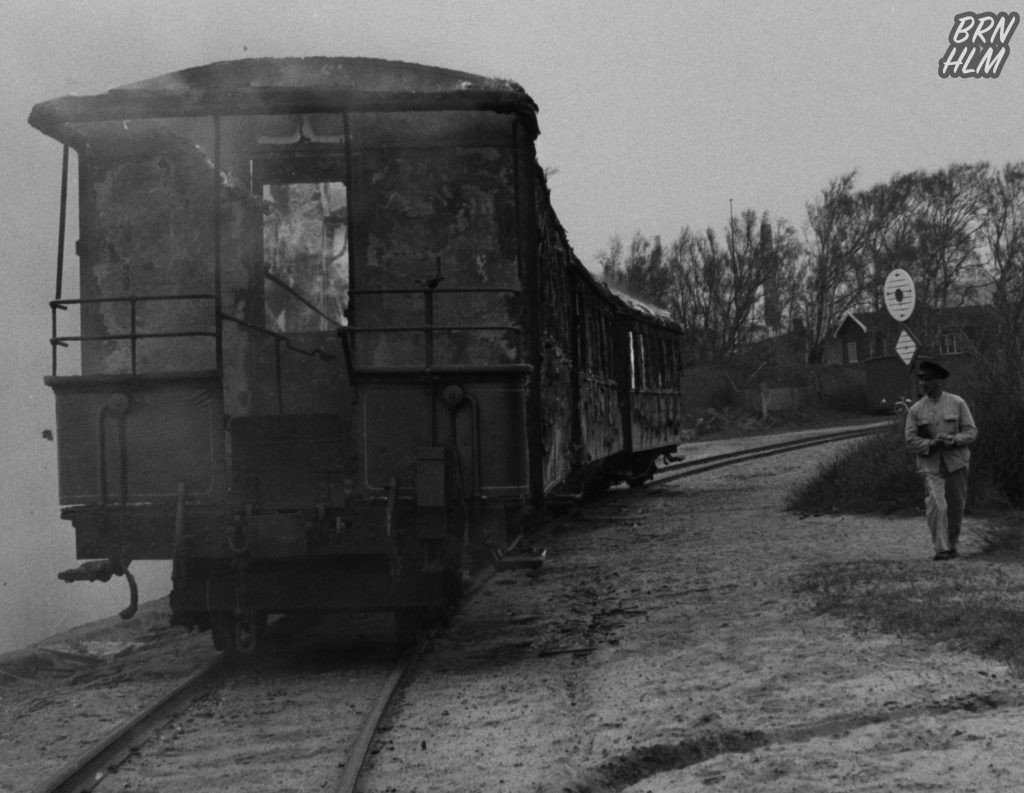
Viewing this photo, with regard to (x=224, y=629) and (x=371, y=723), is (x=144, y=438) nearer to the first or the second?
(x=224, y=629)

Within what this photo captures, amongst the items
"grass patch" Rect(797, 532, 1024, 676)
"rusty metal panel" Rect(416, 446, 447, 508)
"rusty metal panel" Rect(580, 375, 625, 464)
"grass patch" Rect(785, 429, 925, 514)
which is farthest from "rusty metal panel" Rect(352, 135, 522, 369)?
"grass patch" Rect(785, 429, 925, 514)

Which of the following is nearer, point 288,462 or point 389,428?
point 288,462

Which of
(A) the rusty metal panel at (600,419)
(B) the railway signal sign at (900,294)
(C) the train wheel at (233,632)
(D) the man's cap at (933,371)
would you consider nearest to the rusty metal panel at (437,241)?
(C) the train wheel at (233,632)

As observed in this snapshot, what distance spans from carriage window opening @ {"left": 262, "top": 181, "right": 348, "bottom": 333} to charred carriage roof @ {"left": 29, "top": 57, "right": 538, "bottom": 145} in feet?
2.48

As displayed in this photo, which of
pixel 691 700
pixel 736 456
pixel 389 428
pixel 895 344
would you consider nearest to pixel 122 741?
pixel 389 428

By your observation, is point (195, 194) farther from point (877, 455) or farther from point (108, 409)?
point (877, 455)

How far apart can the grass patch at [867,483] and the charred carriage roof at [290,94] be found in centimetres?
847

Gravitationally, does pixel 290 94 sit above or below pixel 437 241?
above

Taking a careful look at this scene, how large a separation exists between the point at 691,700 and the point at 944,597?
2.77 meters

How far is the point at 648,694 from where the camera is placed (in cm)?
676

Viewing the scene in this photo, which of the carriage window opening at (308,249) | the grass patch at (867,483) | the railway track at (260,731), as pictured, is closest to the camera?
the railway track at (260,731)

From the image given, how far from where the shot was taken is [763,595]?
9578 mm

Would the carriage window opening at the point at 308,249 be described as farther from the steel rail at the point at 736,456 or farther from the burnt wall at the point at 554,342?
the steel rail at the point at 736,456

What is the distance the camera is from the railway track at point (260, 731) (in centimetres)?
565
